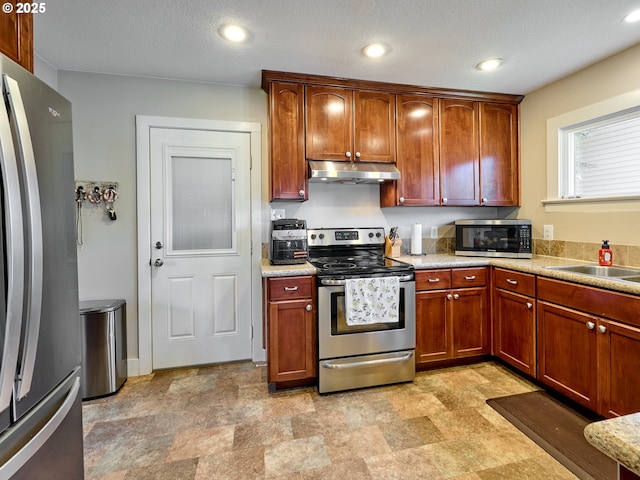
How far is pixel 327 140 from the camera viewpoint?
263cm

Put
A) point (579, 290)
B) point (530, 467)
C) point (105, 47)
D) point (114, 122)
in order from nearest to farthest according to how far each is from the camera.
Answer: point (530, 467), point (579, 290), point (105, 47), point (114, 122)

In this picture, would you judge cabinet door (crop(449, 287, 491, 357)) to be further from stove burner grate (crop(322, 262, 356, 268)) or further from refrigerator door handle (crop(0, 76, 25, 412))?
refrigerator door handle (crop(0, 76, 25, 412))

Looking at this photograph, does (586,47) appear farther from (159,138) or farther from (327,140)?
(159,138)

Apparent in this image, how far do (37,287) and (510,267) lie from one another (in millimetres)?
2763

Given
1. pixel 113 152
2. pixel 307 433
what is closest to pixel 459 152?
pixel 307 433

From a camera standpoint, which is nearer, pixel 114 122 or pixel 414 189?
pixel 114 122

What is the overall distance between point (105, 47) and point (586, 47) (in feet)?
10.7

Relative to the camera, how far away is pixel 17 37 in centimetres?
112

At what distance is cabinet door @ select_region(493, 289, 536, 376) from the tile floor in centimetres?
18

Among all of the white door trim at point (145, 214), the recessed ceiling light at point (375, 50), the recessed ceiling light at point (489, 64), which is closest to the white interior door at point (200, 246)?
the white door trim at point (145, 214)

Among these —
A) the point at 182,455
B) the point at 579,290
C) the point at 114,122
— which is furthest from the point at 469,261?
the point at 114,122

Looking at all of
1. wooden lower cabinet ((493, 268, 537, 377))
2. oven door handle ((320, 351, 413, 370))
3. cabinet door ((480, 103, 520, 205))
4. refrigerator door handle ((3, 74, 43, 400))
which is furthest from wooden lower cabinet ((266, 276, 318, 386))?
cabinet door ((480, 103, 520, 205))

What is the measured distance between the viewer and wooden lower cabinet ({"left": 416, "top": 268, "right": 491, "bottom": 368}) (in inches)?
99.0

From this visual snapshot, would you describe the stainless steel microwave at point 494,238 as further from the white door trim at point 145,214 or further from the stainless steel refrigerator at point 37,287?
the stainless steel refrigerator at point 37,287
